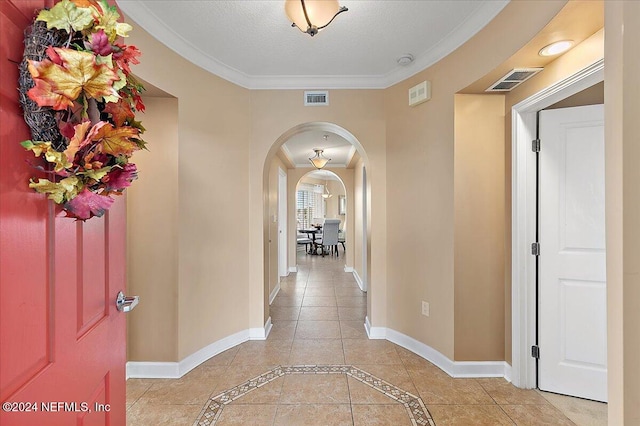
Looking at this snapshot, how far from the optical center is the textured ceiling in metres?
1.85

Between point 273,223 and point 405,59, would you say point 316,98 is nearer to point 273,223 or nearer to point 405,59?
point 405,59

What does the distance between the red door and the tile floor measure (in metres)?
1.15

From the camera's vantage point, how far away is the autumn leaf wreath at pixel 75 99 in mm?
615

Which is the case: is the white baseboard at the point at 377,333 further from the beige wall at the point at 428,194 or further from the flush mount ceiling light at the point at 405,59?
the flush mount ceiling light at the point at 405,59

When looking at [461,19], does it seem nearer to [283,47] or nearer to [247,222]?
[283,47]

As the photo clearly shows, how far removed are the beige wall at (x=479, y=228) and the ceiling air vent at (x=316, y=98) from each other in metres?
1.23

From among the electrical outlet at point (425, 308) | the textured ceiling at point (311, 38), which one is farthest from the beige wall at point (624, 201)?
the electrical outlet at point (425, 308)

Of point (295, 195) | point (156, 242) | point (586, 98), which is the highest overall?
point (586, 98)

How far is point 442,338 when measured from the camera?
237 centimetres

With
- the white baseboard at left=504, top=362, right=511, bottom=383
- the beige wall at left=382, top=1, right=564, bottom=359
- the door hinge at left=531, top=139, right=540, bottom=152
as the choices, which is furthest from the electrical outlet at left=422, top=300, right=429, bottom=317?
the door hinge at left=531, top=139, right=540, bottom=152

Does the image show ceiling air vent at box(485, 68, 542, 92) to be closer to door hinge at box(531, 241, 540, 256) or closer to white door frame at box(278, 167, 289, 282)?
door hinge at box(531, 241, 540, 256)

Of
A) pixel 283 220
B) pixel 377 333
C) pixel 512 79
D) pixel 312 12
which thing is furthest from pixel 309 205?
pixel 312 12

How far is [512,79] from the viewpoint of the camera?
196 centimetres

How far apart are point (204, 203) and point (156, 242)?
0.49 meters
